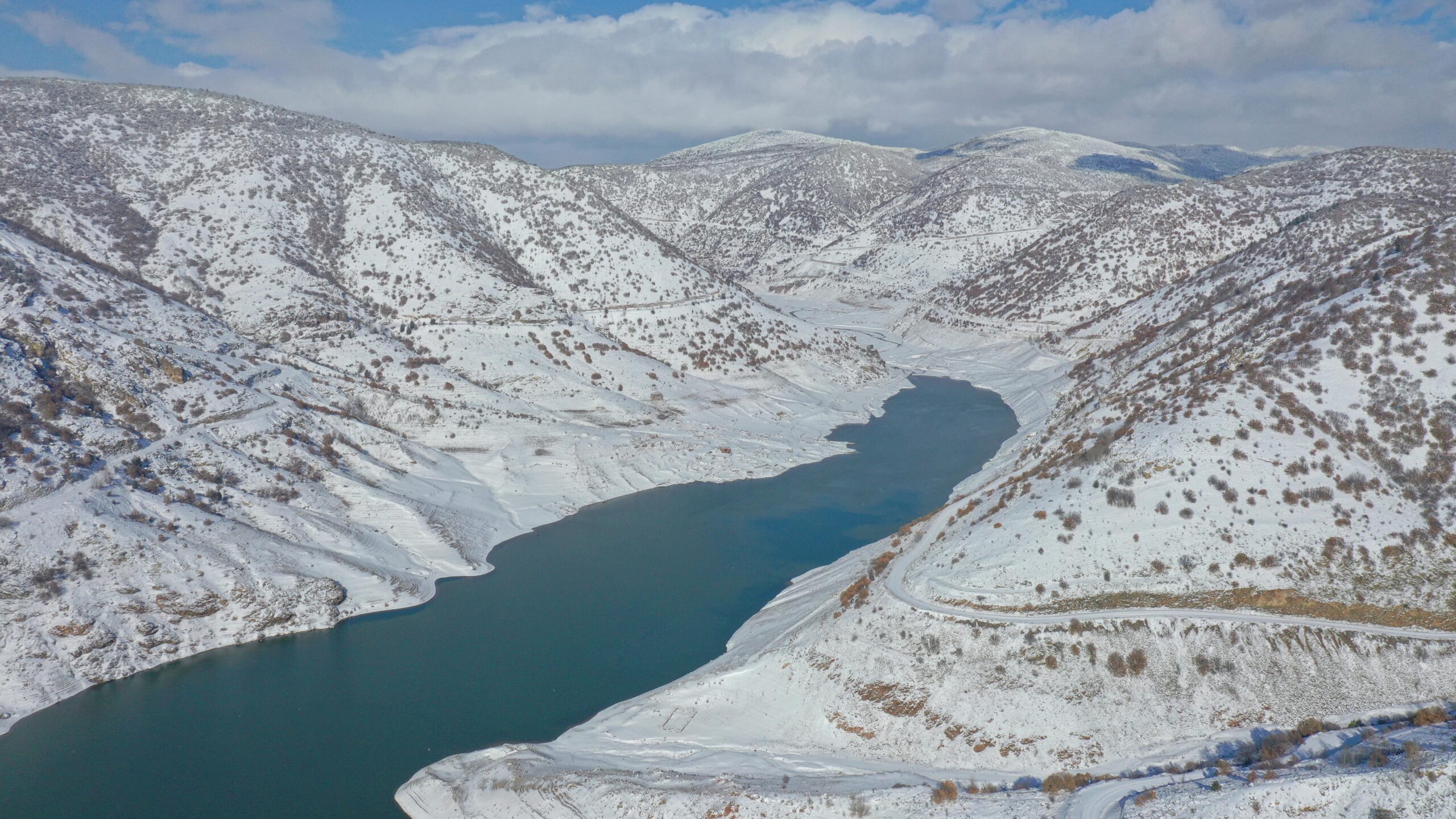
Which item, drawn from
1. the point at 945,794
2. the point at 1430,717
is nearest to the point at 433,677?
the point at 945,794

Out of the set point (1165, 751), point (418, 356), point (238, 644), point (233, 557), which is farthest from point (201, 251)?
point (1165, 751)

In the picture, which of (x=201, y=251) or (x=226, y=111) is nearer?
(x=201, y=251)

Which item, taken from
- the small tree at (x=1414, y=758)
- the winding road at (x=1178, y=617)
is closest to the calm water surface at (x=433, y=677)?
the winding road at (x=1178, y=617)

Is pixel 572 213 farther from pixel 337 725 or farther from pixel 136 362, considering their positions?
pixel 337 725

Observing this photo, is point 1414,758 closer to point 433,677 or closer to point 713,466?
point 433,677

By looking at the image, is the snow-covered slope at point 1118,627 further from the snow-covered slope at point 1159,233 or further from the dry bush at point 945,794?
the snow-covered slope at point 1159,233

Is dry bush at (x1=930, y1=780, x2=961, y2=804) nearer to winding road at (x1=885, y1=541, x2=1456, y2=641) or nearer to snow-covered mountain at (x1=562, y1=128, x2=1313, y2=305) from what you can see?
winding road at (x1=885, y1=541, x2=1456, y2=641)
